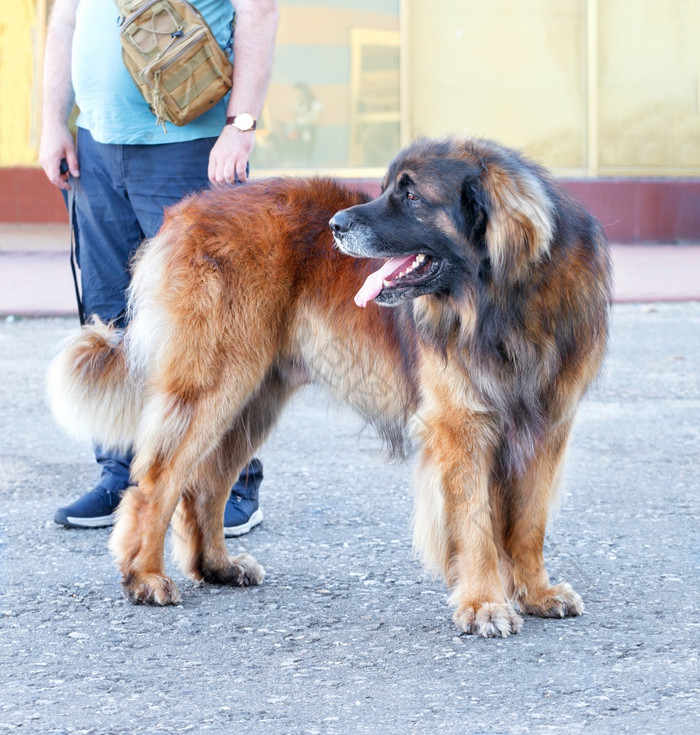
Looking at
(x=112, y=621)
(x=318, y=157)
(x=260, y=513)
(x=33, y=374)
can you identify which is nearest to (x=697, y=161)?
(x=318, y=157)

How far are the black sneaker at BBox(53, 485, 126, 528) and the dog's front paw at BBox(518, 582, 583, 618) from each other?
5.63 feet

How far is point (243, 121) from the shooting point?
13.1 feet

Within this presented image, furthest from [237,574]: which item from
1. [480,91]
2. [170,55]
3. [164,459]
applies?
[480,91]

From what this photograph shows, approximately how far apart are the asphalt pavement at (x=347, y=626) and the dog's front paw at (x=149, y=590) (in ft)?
0.12

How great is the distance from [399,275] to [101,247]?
4.98 feet

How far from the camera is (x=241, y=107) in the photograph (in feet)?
13.2

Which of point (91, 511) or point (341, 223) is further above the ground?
point (341, 223)

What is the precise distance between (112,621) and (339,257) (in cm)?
135

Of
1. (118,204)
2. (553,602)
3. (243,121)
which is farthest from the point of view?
(118,204)

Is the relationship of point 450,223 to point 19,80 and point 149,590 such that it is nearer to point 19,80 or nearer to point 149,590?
point 149,590

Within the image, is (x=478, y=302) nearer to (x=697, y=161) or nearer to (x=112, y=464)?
(x=112, y=464)

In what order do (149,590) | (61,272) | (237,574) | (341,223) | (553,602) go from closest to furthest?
(341,223) → (553,602) → (149,590) → (237,574) → (61,272)

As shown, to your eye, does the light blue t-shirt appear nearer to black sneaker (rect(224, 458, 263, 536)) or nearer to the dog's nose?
the dog's nose

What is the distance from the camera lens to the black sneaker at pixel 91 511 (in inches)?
171
